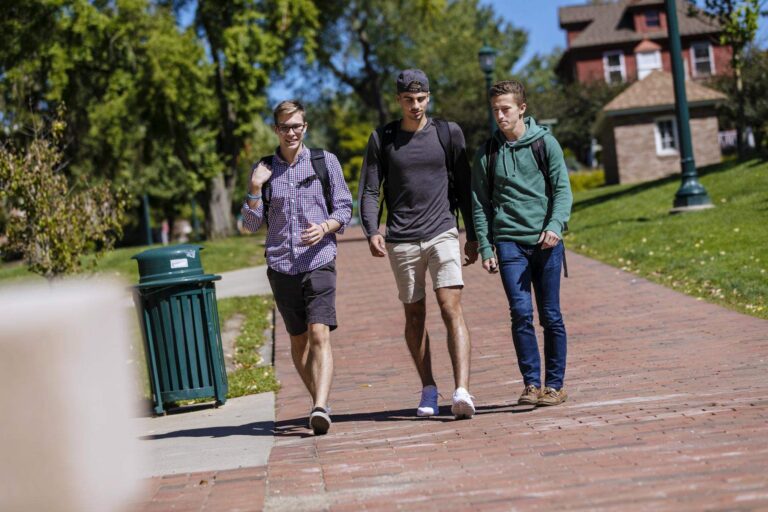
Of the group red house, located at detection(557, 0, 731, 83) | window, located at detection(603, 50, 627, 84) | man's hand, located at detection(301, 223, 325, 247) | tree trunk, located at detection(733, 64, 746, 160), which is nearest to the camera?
man's hand, located at detection(301, 223, 325, 247)

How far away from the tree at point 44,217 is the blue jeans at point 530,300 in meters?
7.18

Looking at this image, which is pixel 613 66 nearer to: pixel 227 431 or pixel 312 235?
pixel 227 431

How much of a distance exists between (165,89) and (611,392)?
25919 millimetres

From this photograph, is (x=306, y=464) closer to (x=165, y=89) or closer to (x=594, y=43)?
(x=165, y=89)

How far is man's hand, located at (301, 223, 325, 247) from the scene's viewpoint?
6.48 meters

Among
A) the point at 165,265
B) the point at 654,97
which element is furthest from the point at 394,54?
→ the point at 165,265

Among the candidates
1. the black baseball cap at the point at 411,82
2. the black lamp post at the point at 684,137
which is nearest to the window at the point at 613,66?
the black lamp post at the point at 684,137

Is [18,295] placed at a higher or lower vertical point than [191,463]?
higher

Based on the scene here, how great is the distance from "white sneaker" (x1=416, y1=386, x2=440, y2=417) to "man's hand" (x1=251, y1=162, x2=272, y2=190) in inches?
64.5

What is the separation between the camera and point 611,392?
729 centimetres

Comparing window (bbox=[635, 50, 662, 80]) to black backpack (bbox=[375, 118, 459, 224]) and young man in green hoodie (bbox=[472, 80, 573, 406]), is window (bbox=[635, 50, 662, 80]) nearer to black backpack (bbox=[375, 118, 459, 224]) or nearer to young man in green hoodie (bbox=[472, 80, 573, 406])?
young man in green hoodie (bbox=[472, 80, 573, 406])

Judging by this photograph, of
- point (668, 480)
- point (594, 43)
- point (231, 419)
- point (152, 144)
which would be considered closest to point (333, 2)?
point (152, 144)

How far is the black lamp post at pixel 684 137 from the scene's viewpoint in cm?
1844

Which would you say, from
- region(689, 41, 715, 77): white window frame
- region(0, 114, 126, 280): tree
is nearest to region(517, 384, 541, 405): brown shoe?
region(0, 114, 126, 280): tree
